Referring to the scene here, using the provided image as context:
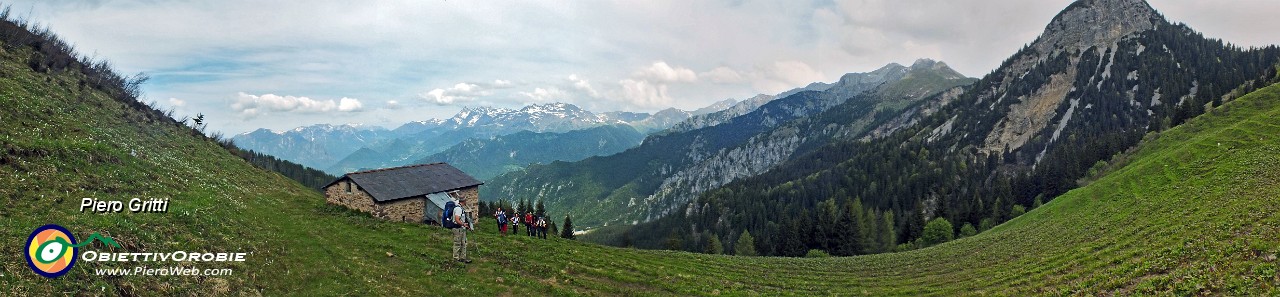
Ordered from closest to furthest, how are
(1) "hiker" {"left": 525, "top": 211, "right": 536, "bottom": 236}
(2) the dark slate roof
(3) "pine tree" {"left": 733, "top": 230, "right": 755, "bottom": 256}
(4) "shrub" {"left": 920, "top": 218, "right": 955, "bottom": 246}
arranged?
(1) "hiker" {"left": 525, "top": 211, "right": 536, "bottom": 236}
(2) the dark slate roof
(4) "shrub" {"left": 920, "top": 218, "right": 955, "bottom": 246}
(3) "pine tree" {"left": 733, "top": 230, "right": 755, "bottom": 256}

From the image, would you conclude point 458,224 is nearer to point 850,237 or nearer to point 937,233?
point 850,237

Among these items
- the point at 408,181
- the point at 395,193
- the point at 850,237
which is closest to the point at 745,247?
the point at 850,237

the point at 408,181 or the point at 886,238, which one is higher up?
the point at 408,181

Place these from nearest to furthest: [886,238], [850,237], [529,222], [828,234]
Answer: [529,222] → [850,237] → [828,234] → [886,238]

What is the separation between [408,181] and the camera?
2090 inches

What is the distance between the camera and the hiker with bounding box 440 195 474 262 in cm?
2709

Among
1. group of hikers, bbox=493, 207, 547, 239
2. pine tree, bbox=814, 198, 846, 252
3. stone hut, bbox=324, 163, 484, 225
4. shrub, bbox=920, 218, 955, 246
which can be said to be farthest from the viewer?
pine tree, bbox=814, 198, 846, 252

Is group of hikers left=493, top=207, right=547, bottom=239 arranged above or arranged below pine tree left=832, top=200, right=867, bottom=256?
above

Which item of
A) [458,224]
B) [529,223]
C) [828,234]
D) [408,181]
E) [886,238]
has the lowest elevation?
[886,238]

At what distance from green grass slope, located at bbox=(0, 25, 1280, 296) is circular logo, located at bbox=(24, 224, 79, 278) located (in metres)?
0.33

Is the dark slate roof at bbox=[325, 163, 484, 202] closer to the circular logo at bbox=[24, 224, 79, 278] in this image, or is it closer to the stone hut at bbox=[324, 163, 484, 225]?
the stone hut at bbox=[324, 163, 484, 225]

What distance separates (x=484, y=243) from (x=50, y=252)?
21.4 metres

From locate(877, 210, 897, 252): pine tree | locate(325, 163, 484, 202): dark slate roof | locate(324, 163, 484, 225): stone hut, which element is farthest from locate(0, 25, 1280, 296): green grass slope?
locate(877, 210, 897, 252): pine tree

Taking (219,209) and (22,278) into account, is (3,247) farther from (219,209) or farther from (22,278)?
(219,209)
